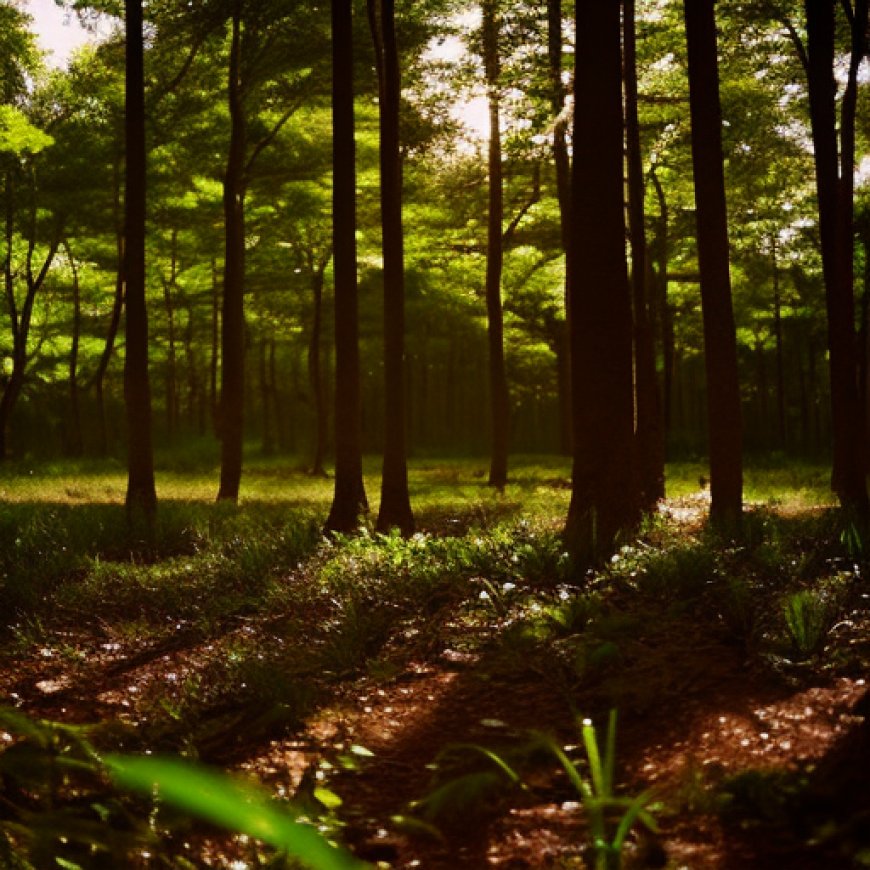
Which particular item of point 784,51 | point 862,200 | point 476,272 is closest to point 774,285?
point 862,200

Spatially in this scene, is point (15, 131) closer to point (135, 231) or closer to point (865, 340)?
point (135, 231)

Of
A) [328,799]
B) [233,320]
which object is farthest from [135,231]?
[328,799]

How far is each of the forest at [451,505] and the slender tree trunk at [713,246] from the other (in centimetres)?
4

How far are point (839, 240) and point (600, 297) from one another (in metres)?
6.11

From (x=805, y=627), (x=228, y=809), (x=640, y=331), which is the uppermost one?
(x=640, y=331)

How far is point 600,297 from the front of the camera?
30.3 ft

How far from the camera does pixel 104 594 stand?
980 centimetres

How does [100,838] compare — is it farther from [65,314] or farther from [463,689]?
[65,314]

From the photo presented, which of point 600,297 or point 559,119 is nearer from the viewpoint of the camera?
point 600,297

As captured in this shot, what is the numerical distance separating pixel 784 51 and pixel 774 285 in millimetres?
18716

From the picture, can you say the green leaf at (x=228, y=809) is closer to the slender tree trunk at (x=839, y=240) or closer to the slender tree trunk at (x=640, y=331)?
the slender tree trunk at (x=839, y=240)

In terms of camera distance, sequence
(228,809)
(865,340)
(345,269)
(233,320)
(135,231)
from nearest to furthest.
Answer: (228,809) → (345,269) → (135,231) → (233,320) → (865,340)

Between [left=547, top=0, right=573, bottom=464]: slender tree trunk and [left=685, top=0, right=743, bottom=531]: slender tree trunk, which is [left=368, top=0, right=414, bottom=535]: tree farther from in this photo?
[left=685, top=0, right=743, bottom=531]: slender tree trunk

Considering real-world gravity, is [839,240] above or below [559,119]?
below
